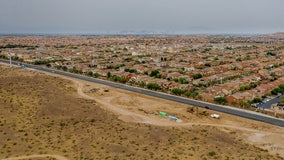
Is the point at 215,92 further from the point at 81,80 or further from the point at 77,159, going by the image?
the point at 77,159

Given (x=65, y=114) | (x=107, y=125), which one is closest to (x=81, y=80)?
(x=65, y=114)

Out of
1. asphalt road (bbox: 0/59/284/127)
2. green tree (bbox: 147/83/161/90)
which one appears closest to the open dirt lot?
asphalt road (bbox: 0/59/284/127)

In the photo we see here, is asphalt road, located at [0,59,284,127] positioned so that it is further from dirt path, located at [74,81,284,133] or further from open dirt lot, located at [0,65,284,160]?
dirt path, located at [74,81,284,133]

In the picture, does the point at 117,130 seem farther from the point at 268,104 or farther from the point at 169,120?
the point at 268,104

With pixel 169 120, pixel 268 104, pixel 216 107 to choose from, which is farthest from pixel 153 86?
pixel 268 104

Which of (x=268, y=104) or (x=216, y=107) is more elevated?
(x=216, y=107)

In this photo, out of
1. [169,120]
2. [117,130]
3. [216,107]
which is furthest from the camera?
[216,107]

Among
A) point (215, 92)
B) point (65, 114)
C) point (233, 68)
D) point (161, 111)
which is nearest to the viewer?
point (65, 114)

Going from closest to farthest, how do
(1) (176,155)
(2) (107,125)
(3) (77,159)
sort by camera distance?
(3) (77,159) < (1) (176,155) < (2) (107,125)

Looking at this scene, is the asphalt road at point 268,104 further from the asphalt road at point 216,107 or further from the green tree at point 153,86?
the green tree at point 153,86
